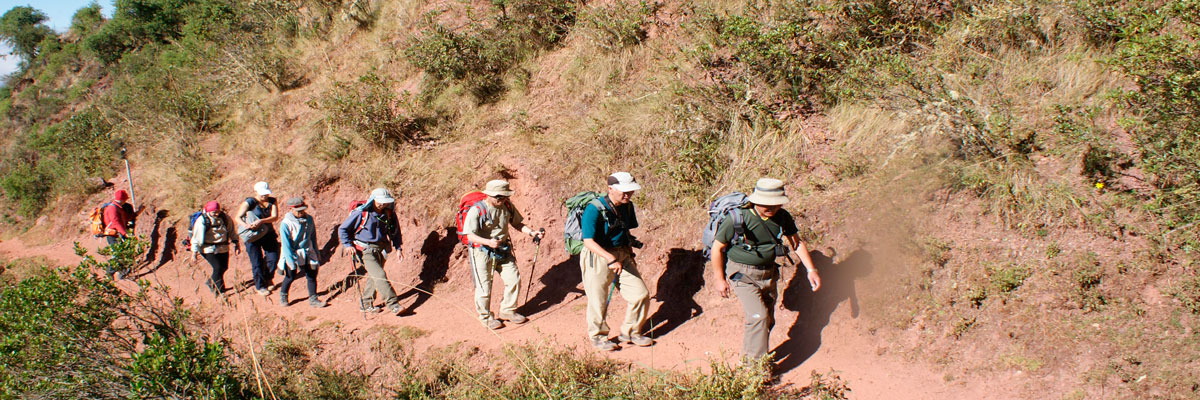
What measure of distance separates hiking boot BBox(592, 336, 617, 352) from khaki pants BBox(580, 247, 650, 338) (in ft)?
0.23

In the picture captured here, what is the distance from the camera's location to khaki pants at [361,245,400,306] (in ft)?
23.8

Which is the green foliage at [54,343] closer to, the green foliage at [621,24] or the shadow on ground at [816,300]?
the shadow on ground at [816,300]

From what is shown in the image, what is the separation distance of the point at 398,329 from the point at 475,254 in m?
1.47

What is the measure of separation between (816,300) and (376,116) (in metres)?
7.32

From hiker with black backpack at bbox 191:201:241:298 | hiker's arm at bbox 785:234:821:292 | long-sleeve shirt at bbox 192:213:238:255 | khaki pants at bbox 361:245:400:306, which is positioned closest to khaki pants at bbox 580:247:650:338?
hiker's arm at bbox 785:234:821:292

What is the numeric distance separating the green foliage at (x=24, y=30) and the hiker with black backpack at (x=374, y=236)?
30.5 m

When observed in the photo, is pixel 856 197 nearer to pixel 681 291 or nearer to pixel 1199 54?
pixel 681 291

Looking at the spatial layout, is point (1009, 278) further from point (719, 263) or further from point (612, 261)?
point (612, 261)

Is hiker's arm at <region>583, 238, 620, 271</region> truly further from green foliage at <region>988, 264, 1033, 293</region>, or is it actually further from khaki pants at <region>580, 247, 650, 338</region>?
green foliage at <region>988, 264, 1033, 293</region>

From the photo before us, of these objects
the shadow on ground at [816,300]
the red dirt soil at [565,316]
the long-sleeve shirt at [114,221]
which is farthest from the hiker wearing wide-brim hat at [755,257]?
the long-sleeve shirt at [114,221]

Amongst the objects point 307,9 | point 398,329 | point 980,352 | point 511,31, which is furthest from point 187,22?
point 980,352

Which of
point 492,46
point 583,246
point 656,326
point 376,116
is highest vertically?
point 492,46

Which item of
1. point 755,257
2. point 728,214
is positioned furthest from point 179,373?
point 755,257

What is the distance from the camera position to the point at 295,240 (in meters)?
7.66
